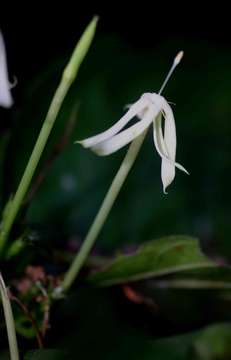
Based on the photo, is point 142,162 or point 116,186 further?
point 142,162

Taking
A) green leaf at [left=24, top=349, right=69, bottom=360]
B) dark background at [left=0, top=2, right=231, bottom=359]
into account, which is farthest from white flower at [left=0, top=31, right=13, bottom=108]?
dark background at [left=0, top=2, right=231, bottom=359]

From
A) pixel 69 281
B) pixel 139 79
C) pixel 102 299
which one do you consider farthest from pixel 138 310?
pixel 139 79

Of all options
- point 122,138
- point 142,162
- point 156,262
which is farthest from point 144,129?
point 142,162

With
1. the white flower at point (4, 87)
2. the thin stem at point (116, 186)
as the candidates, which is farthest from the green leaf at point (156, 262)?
the white flower at point (4, 87)

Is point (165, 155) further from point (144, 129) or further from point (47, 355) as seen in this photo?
point (47, 355)

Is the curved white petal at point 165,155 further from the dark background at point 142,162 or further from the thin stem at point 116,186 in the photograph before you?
the dark background at point 142,162

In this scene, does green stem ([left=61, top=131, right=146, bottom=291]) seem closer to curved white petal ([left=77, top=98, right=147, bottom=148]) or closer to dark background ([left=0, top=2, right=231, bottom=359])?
curved white petal ([left=77, top=98, right=147, bottom=148])

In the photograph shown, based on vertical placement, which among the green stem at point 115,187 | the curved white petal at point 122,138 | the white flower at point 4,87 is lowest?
the green stem at point 115,187

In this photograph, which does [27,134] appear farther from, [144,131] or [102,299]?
[144,131]
